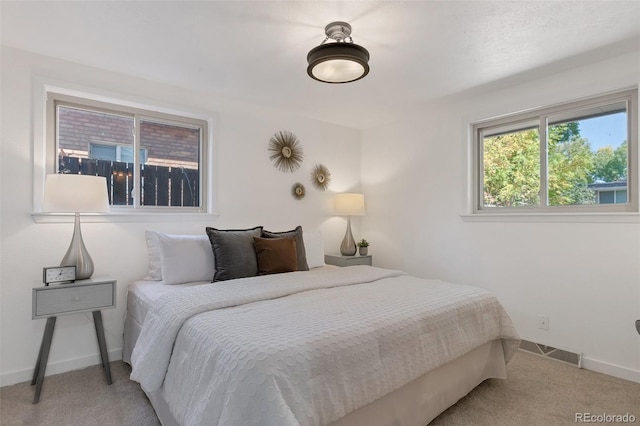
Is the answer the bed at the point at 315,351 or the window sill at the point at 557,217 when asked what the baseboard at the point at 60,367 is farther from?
the window sill at the point at 557,217

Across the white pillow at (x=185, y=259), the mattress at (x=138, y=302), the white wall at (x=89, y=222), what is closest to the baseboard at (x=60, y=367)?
the white wall at (x=89, y=222)

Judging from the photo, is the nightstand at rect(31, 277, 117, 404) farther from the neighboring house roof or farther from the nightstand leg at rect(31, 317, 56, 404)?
the neighboring house roof

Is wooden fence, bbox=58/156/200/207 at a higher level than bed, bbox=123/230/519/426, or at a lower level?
higher

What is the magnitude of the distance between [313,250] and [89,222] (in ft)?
6.28

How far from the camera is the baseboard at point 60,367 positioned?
90.0 inches

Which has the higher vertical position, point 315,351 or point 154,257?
point 154,257

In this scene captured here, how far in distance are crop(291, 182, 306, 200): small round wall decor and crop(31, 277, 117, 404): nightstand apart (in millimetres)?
2056

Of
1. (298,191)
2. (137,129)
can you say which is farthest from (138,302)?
(298,191)

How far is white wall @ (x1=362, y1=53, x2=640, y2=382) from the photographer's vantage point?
2.46 metres

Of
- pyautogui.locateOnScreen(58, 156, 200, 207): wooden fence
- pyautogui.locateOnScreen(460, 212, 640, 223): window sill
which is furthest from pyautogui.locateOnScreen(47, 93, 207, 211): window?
pyautogui.locateOnScreen(460, 212, 640, 223): window sill

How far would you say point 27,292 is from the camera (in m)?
2.41

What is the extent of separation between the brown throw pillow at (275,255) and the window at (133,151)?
3.17 feet

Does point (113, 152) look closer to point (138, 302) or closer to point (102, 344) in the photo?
point (138, 302)

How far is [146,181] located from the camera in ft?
10.1
